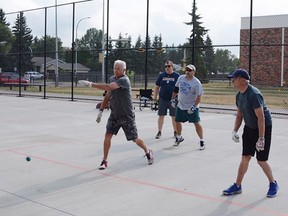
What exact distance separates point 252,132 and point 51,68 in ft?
307

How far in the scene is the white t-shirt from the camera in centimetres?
941

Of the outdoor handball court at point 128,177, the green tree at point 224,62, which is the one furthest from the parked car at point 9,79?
the green tree at point 224,62

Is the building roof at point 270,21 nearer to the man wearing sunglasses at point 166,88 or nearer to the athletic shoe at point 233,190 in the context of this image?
the man wearing sunglasses at point 166,88

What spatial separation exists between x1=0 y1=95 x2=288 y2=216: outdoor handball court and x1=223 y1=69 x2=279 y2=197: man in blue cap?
0.34 m

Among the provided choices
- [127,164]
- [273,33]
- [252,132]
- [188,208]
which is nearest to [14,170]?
[127,164]

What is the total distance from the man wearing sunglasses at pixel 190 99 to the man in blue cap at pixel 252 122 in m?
3.33

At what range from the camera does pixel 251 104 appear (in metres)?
5.67

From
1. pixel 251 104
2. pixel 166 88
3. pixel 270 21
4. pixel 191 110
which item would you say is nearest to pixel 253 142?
pixel 251 104

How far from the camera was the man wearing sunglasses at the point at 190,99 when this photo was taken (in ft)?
30.8

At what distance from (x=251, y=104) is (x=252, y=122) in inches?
10.6

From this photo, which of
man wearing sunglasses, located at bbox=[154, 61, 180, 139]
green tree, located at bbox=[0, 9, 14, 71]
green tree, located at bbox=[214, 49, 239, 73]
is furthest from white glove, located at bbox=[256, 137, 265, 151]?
green tree, located at bbox=[214, 49, 239, 73]

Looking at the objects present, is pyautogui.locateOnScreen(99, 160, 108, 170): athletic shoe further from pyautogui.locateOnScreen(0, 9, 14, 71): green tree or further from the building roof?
pyautogui.locateOnScreen(0, 9, 14, 71): green tree

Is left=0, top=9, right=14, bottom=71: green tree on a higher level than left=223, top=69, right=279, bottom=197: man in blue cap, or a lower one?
higher

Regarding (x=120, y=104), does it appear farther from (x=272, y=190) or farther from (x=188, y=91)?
(x=272, y=190)
